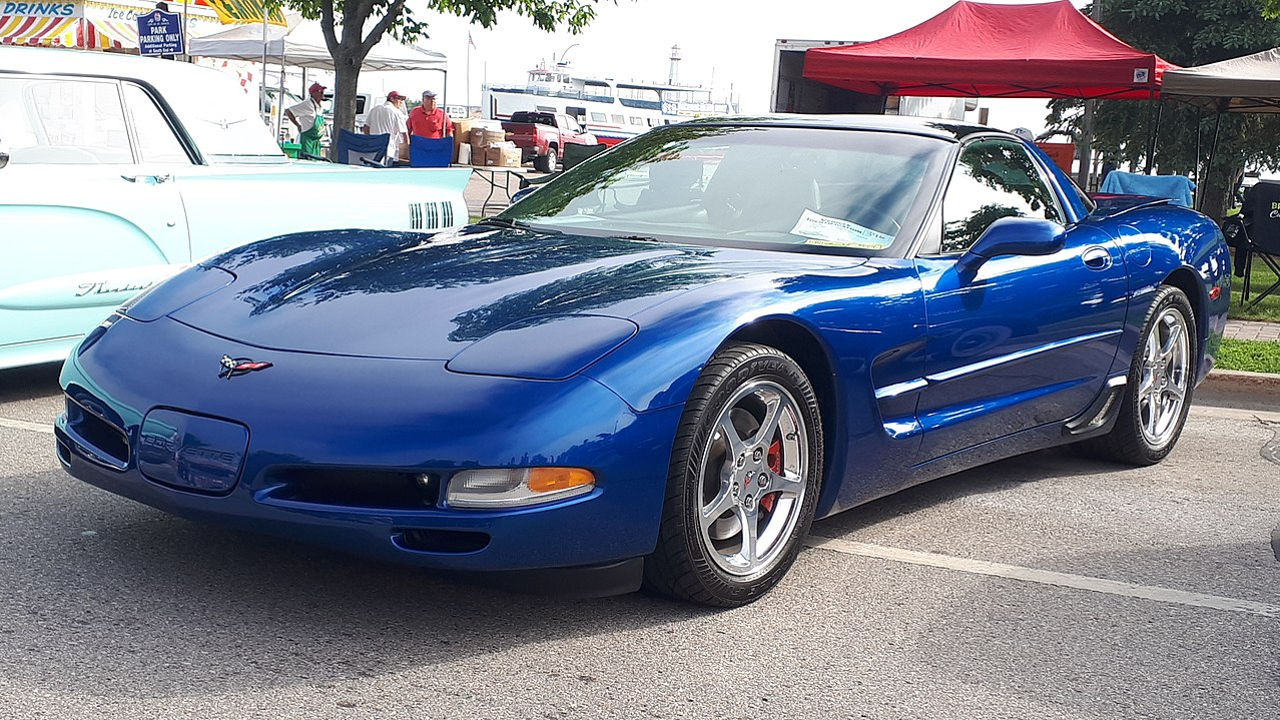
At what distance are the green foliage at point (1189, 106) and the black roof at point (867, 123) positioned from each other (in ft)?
60.5

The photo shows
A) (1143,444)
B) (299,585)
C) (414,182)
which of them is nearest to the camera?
(299,585)

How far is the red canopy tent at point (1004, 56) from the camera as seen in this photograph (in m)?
13.8

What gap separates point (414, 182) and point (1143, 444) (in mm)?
3582

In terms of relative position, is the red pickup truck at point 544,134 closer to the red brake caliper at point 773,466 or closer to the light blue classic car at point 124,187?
the light blue classic car at point 124,187

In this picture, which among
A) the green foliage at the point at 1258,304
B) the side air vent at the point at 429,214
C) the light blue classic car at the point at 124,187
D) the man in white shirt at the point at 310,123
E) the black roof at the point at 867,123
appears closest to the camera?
the black roof at the point at 867,123

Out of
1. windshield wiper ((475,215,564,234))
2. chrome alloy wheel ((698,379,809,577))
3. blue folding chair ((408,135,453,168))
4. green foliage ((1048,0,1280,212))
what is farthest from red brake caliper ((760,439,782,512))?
green foliage ((1048,0,1280,212))

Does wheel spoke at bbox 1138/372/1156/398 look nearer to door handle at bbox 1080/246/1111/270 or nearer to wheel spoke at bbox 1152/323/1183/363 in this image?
wheel spoke at bbox 1152/323/1183/363

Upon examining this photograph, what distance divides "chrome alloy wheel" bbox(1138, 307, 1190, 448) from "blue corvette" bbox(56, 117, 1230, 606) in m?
0.32

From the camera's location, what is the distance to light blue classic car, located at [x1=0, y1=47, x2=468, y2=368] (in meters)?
5.49

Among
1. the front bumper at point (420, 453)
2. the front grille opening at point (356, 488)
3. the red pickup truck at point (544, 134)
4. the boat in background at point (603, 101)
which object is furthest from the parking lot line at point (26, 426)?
the boat in background at point (603, 101)

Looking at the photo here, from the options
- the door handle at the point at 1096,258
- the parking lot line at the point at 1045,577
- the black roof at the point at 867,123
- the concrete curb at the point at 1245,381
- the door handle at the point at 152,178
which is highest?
the black roof at the point at 867,123

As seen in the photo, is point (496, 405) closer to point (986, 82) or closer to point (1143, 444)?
point (1143, 444)

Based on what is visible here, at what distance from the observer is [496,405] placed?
292cm

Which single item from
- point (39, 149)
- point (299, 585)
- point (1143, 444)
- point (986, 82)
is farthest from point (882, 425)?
point (986, 82)
